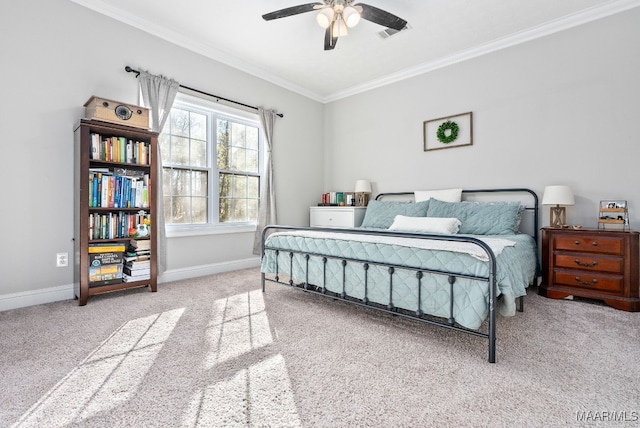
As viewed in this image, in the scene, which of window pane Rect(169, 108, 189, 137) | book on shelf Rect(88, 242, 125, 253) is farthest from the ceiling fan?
book on shelf Rect(88, 242, 125, 253)

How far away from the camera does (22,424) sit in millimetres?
1184

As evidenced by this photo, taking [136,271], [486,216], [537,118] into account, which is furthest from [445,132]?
[136,271]

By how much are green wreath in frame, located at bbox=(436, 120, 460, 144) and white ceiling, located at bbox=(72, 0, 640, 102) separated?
80 centimetres

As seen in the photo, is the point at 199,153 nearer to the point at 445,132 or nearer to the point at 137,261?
the point at 137,261

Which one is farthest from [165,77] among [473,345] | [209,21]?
[473,345]

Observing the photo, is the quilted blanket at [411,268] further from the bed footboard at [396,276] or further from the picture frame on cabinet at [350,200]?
the picture frame on cabinet at [350,200]

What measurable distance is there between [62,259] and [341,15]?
3313 mm

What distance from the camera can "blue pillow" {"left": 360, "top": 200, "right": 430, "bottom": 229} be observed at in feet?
12.3

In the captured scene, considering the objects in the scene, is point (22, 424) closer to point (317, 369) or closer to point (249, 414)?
point (249, 414)

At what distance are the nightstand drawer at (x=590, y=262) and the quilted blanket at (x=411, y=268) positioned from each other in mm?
242

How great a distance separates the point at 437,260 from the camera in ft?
6.25

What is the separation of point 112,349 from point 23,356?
17.5 inches

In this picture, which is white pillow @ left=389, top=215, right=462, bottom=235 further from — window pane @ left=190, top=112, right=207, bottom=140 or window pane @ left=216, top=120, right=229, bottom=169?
window pane @ left=190, top=112, right=207, bottom=140

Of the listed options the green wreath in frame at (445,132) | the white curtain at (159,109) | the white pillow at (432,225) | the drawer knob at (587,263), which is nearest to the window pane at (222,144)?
the white curtain at (159,109)
